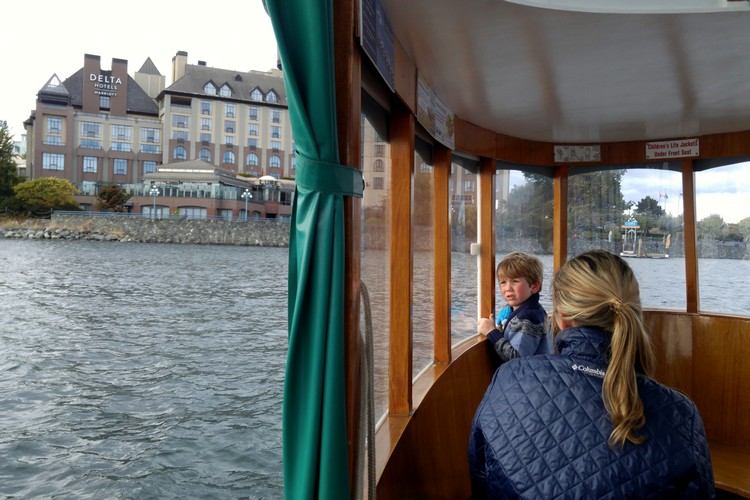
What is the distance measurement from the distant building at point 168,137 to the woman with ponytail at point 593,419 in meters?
60.5

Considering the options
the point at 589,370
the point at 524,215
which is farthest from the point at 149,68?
the point at 589,370

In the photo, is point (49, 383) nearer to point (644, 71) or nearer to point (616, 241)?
point (616, 241)


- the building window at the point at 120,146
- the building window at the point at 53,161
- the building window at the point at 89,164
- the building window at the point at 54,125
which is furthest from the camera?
the building window at the point at 120,146

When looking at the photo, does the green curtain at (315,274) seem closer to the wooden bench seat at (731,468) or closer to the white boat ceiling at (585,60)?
the white boat ceiling at (585,60)

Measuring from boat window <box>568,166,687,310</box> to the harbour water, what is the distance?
0.08 feet

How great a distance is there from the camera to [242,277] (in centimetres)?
3288

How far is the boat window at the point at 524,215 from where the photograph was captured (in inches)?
160

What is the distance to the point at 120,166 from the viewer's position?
66250mm

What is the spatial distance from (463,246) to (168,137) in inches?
2713

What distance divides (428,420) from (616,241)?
2611 mm

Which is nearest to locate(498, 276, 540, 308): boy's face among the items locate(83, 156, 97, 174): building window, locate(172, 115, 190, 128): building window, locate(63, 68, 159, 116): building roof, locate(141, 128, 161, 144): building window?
locate(83, 156, 97, 174): building window

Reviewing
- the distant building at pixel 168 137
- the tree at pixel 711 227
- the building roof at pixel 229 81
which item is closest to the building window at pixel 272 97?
the distant building at pixel 168 137

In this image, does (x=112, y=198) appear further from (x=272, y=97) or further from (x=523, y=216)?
(x=523, y=216)

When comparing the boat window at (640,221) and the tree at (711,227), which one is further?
the boat window at (640,221)
